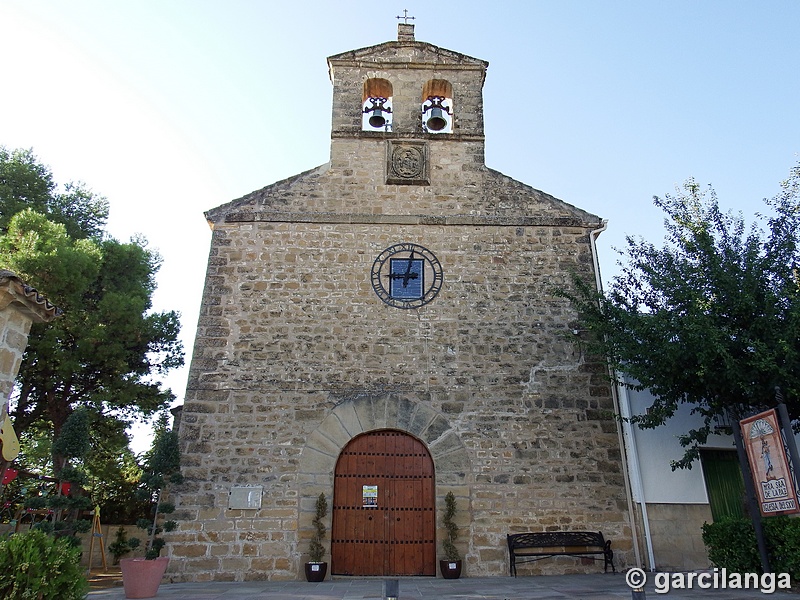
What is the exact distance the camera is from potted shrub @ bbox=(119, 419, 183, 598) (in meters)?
6.78

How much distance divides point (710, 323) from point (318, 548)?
615 cm

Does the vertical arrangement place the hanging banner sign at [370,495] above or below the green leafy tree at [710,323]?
below

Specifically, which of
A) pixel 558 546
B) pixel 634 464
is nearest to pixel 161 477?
pixel 558 546

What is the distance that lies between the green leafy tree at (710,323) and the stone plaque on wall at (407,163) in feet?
12.3

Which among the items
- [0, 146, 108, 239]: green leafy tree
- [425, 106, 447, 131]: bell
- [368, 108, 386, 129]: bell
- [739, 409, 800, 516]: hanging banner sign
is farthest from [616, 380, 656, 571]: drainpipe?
[0, 146, 108, 239]: green leafy tree

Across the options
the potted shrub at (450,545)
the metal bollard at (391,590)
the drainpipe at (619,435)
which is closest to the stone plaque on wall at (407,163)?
the drainpipe at (619,435)

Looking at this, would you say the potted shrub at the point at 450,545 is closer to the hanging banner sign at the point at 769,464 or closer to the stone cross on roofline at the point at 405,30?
the hanging banner sign at the point at 769,464

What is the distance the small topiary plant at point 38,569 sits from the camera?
175 inches

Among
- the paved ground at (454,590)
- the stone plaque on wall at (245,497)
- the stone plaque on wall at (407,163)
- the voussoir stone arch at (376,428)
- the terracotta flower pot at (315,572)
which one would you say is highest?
the stone plaque on wall at (407,163)

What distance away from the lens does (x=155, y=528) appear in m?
8.12

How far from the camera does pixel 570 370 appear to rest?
31.6 feet

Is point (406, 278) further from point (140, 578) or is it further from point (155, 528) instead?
point (140, 578)

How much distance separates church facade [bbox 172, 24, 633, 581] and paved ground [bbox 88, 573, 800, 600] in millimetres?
472

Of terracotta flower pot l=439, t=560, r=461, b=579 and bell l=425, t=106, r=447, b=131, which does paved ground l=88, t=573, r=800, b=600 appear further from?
bell l=425, t=106, r=447, b=131
